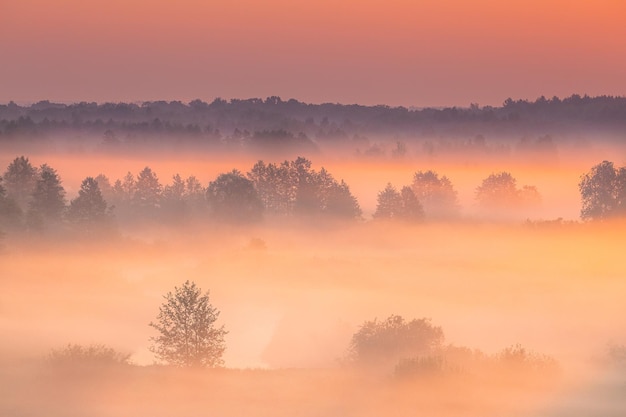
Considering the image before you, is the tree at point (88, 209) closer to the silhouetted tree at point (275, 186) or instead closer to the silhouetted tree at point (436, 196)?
the silhouetted tree at point (275, 186)

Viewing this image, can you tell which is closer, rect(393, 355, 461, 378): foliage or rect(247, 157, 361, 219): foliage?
rect(393, 355, 461, 378): foliage

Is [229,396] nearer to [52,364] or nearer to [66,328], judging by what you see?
[52,364]

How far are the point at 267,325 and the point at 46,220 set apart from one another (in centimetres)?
2794

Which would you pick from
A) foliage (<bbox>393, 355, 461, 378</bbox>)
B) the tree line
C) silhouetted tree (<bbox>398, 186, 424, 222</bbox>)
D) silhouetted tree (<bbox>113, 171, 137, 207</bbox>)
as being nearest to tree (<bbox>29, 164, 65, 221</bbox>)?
the tree line

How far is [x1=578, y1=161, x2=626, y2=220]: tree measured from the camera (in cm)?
13138

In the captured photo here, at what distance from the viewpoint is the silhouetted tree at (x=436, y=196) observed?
170m

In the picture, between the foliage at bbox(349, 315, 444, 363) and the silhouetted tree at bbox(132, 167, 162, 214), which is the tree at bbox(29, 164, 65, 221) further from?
the foliage at bbox(349, 315, 444, 363)

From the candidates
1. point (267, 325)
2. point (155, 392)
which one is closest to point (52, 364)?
point (155, 392)

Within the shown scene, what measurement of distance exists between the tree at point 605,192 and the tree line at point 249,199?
0.43 ft

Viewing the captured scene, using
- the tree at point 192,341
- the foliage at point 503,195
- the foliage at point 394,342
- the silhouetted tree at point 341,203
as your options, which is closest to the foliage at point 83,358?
the tree at point 192,341

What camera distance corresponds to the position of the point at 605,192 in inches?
5182

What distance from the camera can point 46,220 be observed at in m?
111

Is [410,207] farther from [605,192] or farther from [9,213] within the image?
[9,213]

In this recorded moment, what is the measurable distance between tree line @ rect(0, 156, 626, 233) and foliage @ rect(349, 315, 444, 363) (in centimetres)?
4678
